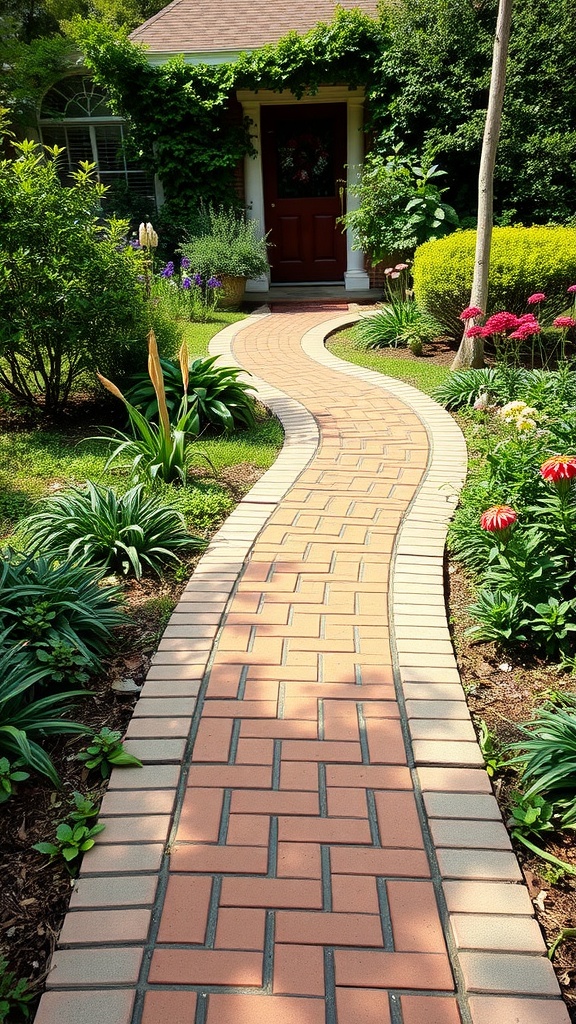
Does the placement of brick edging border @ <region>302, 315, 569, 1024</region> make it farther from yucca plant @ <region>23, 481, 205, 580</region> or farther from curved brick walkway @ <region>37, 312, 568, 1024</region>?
yucca plant @ <region>23, 481, 205, 580</region>

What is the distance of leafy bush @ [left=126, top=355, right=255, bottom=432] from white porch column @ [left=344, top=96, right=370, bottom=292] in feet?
20.9

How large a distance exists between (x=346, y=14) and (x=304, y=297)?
3.88 m

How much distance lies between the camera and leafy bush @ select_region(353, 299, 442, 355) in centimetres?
797

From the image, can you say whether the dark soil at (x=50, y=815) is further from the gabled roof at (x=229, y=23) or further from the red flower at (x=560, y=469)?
the gabled roof at (x=229, y=23)

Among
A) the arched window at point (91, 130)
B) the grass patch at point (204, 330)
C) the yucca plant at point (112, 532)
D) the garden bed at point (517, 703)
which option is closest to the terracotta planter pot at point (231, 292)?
the grass patch at point (204, 330)

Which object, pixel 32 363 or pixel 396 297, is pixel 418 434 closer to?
pixel 32 363

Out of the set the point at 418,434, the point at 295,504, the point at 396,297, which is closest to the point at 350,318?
the point at 396,297

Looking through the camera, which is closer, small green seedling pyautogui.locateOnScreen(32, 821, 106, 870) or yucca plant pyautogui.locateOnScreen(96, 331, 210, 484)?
small green seedling pyautogui.locateOnScreen(32, 821, 106, 870)

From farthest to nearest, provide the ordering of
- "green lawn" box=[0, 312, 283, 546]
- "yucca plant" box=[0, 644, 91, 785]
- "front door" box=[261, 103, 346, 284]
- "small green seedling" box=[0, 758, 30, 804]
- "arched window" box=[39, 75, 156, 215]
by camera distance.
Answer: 1. "arched window" box=[39, 75, 156, 215]
2. "front door" box=[261, 103, 346, 284]
3. "green lawn" box=[0, 312, 283, 546]
4. "yucca plant" box=[0, 644, 91, 785]
5. "small green seedling" box=[0, 758, 30, 804]

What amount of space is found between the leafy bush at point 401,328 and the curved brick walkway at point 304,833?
4923 millimetres

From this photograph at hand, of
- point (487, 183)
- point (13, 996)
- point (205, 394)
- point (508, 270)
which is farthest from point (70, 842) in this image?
point (508, 270)

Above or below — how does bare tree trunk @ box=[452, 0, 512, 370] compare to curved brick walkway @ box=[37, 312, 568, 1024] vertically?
above

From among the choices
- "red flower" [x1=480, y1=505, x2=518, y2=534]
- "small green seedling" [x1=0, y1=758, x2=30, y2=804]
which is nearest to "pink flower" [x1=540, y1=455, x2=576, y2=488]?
"red flower" [x1=480, y1=505, x2=518, y2=534]

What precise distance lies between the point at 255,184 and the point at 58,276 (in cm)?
768
